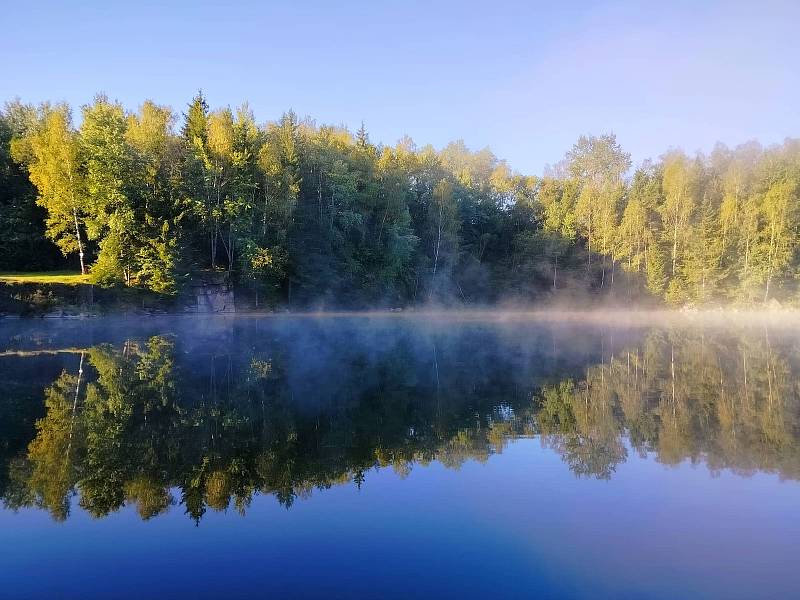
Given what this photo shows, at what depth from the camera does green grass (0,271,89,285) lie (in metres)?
38.4

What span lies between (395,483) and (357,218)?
4551 centimetres

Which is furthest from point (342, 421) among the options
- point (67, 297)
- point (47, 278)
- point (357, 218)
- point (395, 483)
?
point (357, 218)

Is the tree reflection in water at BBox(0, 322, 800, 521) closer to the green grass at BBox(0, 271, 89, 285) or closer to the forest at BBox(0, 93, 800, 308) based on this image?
the green grass at BBox(0, 271, 89, 285)

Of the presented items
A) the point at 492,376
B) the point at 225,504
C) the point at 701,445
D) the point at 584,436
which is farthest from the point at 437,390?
the point at 225,504

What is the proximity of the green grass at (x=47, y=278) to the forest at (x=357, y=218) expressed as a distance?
4.40ft

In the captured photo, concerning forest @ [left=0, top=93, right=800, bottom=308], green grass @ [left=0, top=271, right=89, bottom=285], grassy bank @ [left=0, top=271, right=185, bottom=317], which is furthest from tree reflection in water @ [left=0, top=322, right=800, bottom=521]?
forest @ [left=0, top=93, right=800, bottom=308]

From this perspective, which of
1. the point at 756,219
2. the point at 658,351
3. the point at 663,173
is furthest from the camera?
the point at 663,173

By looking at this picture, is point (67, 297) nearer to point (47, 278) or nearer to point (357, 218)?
point (47, 278)

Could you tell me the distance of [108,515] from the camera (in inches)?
302

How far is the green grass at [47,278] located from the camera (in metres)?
38.4

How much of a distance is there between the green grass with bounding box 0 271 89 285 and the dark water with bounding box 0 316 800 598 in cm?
2199

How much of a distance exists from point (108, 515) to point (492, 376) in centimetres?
1314

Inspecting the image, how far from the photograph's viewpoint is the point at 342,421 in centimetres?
1269

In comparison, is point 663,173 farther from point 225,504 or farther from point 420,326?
point 225,504
